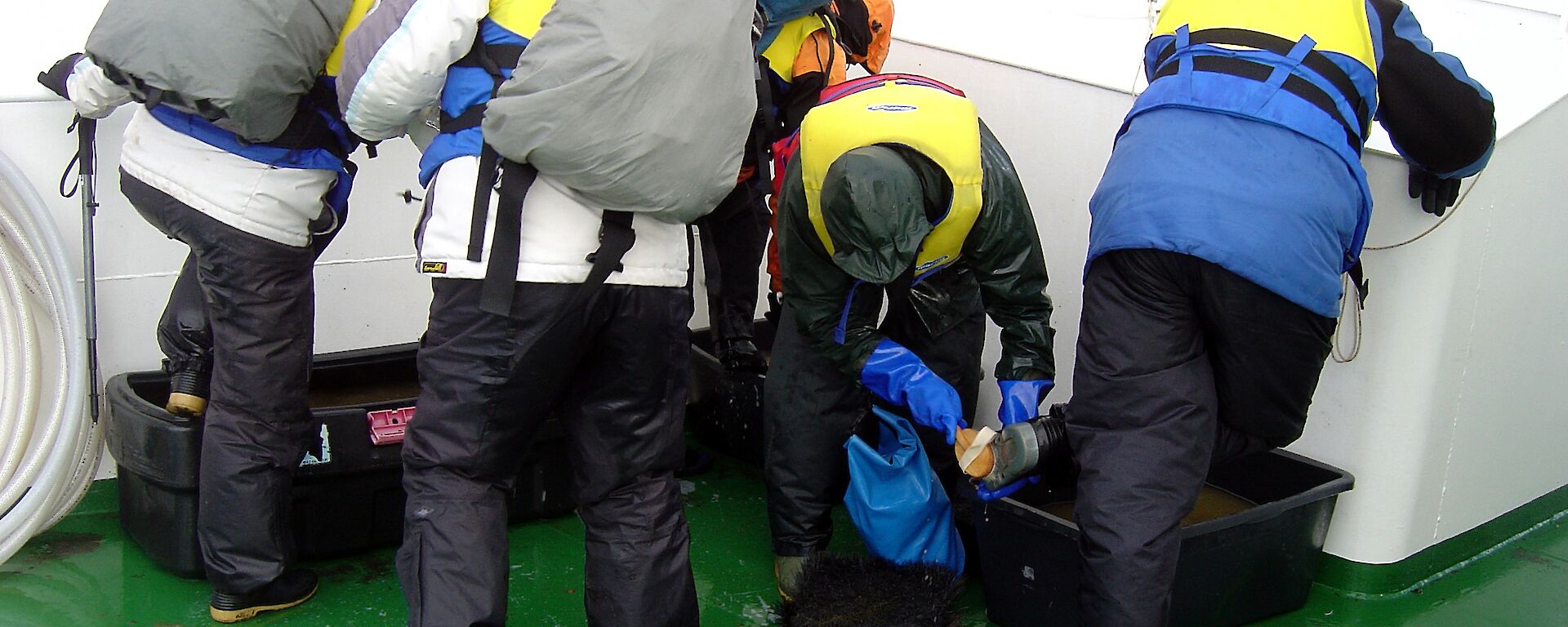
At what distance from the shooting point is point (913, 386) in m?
2.64

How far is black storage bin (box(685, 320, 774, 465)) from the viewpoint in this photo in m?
3.53

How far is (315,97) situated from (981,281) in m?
1.44

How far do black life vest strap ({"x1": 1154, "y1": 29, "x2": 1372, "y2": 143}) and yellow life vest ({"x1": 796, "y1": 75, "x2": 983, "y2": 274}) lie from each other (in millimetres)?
466

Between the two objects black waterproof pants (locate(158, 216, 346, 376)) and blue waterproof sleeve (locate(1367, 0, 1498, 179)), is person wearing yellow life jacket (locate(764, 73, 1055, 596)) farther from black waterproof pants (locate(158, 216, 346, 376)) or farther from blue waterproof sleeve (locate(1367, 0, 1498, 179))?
black waterproof pants (locate(158, 216, 346, 376))

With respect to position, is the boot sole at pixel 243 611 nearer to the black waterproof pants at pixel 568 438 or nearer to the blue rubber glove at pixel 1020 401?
the black waterproof pants at pixel 568 438

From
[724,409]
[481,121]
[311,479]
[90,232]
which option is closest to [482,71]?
[481,121]

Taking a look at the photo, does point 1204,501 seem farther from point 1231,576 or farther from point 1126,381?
point 1126,381

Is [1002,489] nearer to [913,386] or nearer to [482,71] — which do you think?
[913,386]

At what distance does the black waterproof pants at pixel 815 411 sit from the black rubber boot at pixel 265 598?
1059 mm

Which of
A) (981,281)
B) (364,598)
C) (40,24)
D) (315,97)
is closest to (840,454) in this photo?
(981,281)

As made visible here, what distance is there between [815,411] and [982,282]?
481mm

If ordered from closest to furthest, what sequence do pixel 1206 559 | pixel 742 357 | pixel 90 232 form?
pixel 1206 559
pixel 90 232
pixel 742 357

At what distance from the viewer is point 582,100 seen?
2.03 metres

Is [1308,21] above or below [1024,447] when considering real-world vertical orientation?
above
